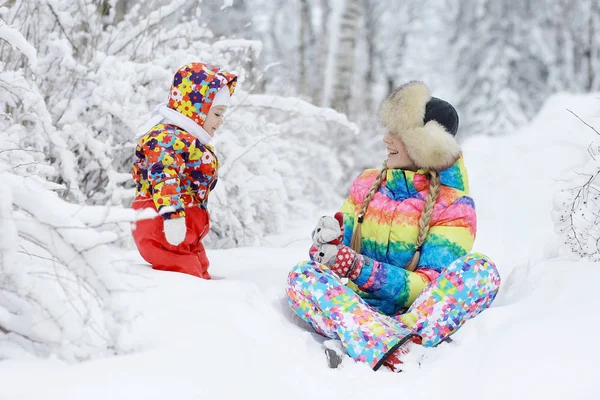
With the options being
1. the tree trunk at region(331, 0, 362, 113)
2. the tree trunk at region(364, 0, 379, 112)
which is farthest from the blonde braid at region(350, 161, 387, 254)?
the tree trunk at region(364, 0, 379, 112)

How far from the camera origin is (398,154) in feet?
10.2

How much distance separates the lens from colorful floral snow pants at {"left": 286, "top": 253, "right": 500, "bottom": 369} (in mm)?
2586

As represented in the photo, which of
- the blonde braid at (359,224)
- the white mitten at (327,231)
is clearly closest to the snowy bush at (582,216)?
the blonde braid at (359,224)

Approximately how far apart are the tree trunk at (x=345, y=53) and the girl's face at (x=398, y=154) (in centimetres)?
596

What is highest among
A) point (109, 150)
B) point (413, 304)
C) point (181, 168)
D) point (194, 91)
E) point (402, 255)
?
point (194, 91)

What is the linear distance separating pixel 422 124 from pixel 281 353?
135 centimetres

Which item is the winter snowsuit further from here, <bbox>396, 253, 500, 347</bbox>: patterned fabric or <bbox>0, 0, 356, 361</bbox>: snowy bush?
<bbox>0, 0, 356, 361</bbox>: snowy bush

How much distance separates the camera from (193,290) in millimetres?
2549

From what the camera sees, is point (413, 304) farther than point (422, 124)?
No

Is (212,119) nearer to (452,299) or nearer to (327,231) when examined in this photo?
(327,231)

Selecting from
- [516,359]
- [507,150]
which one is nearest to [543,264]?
A: [516,359]

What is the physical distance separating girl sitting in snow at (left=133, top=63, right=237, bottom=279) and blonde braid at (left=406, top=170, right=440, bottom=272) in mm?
1053

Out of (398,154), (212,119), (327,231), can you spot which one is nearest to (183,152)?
(212,119)

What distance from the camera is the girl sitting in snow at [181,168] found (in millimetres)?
2809
